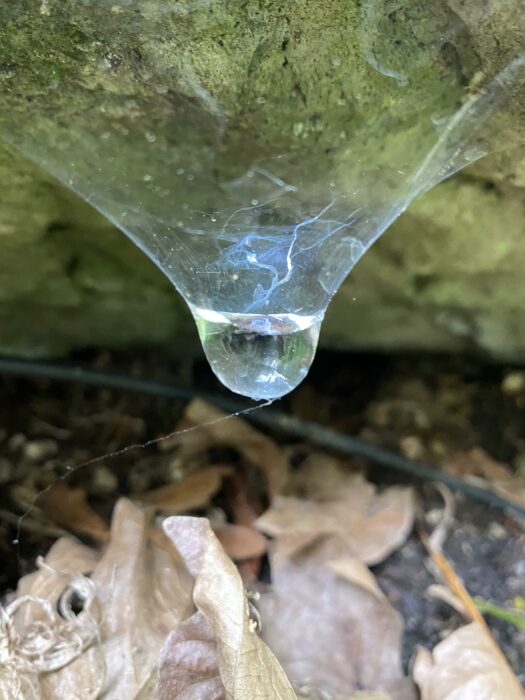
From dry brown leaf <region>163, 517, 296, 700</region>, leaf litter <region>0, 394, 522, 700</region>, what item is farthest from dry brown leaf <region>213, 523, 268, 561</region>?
dry brown leaf <region>163, 517, 296, 700</region>

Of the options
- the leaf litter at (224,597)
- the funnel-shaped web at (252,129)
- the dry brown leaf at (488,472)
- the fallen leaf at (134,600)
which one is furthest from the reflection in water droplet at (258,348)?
the dry brown leaf at (488,472)

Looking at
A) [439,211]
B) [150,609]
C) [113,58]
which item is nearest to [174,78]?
[113,58]

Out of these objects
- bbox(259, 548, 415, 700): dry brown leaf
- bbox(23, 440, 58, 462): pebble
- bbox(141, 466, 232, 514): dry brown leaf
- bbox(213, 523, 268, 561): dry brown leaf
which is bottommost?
bbox(23, 440, 58, 462): pebble

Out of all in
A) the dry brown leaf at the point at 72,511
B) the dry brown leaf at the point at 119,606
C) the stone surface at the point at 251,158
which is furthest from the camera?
the dry brown leaf at the point at 72,511

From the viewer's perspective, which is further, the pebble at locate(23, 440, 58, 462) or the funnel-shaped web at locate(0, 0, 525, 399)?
the pebble at locate(23, 440, 58, 462)

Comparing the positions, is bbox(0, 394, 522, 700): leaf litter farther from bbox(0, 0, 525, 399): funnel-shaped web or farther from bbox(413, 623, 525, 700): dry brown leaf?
bbox(0, 0, 525, 399): funnel-shaped web

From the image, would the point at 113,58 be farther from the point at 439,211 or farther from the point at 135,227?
the point at 439,211

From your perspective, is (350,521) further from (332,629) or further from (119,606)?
(119,606)

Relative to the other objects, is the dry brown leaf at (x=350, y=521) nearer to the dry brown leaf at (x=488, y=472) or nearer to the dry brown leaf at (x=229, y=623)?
the dry brown leaf at (x=488, y=472)
